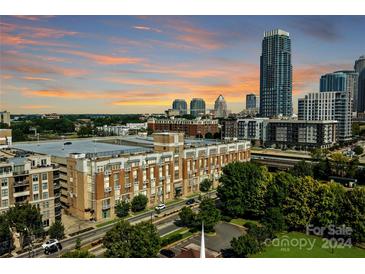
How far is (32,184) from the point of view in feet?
110

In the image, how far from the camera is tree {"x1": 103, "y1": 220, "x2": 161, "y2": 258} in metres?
23.5

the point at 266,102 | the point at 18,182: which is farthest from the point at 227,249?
the point at 266,102

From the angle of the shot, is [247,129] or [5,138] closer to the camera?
[5,138]

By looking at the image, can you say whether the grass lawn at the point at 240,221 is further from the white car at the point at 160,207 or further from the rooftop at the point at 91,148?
the rooftop at the point at 91,148

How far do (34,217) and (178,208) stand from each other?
1724 centimetres

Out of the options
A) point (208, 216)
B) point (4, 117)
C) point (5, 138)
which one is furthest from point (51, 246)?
point (4, 117)

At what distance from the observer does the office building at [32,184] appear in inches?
1251

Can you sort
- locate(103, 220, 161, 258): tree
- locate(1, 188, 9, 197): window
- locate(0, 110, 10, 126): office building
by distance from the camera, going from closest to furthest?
locate(103, 220, 161, 258): tree < locate(1, 188, 9, 197): window < locate(0, 110, 10, 126): office building

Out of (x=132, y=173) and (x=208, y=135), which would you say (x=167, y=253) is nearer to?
(x=132, y=173)

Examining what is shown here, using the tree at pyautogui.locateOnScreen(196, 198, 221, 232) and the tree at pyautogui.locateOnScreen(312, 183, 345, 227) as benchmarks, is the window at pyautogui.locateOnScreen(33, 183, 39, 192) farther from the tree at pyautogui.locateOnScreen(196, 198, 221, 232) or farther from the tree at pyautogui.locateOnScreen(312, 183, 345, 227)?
the tree at pyautogui.locateOnScreen(312, 183, 345, 227)

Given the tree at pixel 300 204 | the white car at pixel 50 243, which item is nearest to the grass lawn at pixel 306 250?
the tree at pixel 300 204

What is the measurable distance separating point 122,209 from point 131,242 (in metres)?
14.1

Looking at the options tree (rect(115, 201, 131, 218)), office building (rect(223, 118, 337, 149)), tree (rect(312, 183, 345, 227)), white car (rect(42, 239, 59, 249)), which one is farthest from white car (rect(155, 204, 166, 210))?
office building (rect(223, 118, 337, 149))

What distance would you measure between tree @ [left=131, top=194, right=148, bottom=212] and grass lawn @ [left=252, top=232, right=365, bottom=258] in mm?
15955
